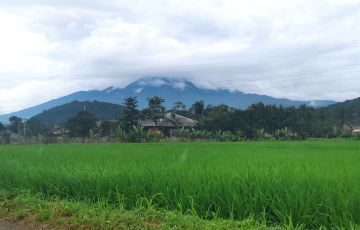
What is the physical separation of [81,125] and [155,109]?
986cm

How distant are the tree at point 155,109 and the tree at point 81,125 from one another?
7.56 metres

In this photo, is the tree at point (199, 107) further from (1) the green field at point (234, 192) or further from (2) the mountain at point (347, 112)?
(1) the green field at point (234, 192)

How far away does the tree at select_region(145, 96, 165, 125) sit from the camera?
57.6 metres

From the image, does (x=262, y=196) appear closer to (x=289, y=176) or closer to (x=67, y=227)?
(x=289, y=176)

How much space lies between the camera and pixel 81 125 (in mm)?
59500

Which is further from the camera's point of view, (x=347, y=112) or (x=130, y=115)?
(x=347, y=112)

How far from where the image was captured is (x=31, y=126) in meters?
67.4

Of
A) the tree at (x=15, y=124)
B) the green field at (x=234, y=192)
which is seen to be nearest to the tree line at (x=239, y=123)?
the tree at (x=15, y=124)

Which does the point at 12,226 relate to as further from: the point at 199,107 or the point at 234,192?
the point at 199,107

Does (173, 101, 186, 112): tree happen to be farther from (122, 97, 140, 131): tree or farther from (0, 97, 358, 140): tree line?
(122, 97, 140, 131): tree

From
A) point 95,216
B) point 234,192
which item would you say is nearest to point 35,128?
point 95,216

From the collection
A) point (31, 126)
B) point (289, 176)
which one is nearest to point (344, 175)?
point (289, 176)

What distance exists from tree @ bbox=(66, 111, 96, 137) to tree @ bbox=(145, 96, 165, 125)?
7.56 meters

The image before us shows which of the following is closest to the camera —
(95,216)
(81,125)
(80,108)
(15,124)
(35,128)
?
(95,216)
